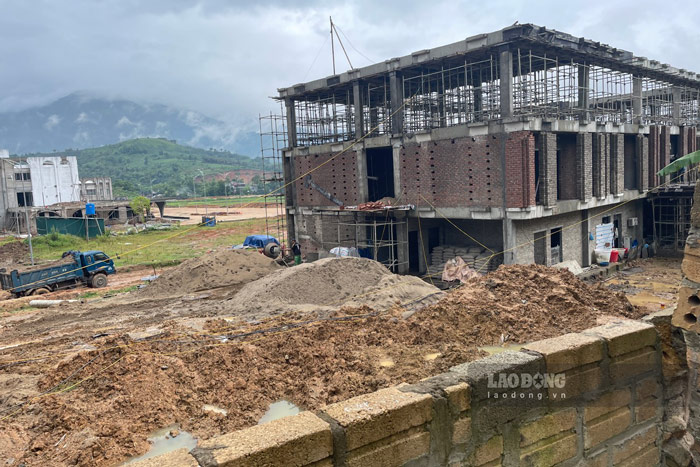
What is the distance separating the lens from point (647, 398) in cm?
473

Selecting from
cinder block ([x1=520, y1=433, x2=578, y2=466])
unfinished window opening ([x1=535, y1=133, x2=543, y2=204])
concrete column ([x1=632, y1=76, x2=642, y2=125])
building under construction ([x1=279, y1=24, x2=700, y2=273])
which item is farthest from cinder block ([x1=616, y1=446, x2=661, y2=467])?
concrete column ([x1=632, y1=76, x2=642, y2=125])

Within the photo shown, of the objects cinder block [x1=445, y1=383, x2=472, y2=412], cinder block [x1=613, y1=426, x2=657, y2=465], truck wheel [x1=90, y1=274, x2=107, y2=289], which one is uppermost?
cinder block [x1=445, y1=383, x2=472, y2=412]

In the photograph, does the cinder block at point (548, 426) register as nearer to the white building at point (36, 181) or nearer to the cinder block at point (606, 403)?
the cinder block at point (606, 403)

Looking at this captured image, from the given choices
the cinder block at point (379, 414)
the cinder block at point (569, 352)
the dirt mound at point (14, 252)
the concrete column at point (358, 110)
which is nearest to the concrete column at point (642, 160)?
the concrete column at point (358, 110)

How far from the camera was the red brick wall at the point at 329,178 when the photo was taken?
91.9 ft

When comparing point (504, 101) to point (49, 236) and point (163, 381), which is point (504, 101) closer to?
point (163, 381)

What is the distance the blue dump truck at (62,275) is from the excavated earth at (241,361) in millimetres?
9602

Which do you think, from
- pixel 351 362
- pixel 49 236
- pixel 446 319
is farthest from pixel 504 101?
pixel 49 236

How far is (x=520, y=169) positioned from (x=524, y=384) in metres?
18.5

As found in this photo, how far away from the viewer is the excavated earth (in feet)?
27.3

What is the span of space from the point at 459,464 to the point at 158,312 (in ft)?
55.9

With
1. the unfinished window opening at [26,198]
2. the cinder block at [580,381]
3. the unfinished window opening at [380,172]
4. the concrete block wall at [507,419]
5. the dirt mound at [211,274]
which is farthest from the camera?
the unfinished window opening at [26,198]

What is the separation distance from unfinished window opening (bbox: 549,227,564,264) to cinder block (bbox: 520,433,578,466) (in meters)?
21.9

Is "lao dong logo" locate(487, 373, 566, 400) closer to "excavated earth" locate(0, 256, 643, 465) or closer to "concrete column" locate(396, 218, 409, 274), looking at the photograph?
"excavated earth" locate(0, 256, 643, 465)
